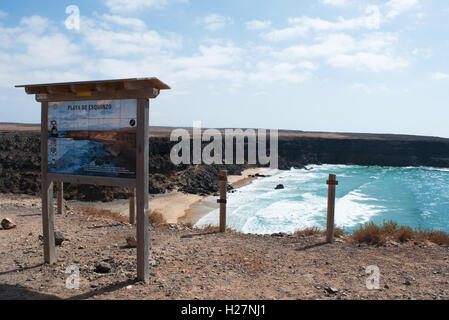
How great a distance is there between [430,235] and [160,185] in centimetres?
2308

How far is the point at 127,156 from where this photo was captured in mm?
5023

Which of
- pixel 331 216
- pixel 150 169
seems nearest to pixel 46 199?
pixel 331 216

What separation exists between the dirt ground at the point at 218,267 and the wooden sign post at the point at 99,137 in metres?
0.56

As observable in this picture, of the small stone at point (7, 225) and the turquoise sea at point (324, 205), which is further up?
the small stone at point (7, 225)

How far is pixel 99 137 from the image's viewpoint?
521cm

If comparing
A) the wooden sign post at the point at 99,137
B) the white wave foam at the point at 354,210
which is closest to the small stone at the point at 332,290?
the wooden sign post at the point at 99,137

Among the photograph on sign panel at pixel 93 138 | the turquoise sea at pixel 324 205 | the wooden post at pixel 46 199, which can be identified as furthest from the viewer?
the turquoise sea at pixel 324 205

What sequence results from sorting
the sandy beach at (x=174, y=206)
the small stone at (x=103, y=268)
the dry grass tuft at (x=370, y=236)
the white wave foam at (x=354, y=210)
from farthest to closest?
the white wave foam at (x=354, y=210) → the sandy beach at (x=174, y=206) → the dry grass tuft at (x=370, y=236) → the small stone at (x=103, y=268)

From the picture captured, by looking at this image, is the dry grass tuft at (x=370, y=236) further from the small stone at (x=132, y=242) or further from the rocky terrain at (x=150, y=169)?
the rocky terrain at (x=150, y=169)

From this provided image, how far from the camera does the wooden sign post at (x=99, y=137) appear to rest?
16.0 feet

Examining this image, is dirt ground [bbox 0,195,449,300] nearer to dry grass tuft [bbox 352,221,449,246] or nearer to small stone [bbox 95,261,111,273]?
small stone [bbox 95,261,111,273]

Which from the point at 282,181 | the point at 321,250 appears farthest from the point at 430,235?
the point at 282,181

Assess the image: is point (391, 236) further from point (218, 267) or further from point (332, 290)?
point (218, 267)
